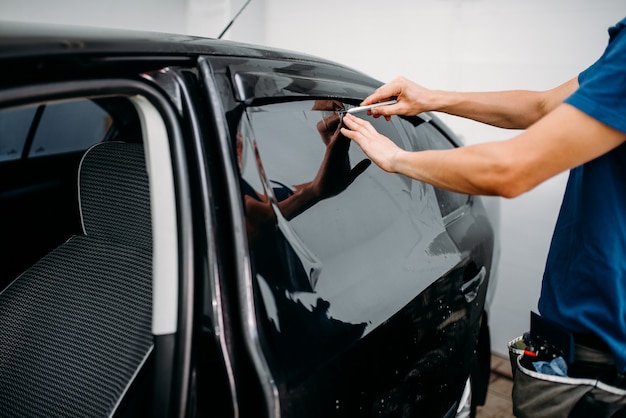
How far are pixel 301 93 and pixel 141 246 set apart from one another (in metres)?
0.54

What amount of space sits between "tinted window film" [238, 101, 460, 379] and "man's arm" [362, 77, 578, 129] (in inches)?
8.5

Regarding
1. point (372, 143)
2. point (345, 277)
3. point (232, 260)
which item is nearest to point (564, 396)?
point (345, 277)

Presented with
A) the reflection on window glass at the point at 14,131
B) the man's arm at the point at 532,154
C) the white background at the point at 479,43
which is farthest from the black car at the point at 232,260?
the white background at the point at 479,43

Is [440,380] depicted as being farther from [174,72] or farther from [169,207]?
[174,72]

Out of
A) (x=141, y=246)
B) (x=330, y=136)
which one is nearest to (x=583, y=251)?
(x=330, y=136)

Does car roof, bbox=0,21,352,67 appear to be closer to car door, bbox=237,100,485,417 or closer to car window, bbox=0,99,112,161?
car door, bbox=237,100,485,417

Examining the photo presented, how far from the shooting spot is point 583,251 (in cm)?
117

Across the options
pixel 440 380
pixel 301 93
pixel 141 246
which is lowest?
pixel 440 380

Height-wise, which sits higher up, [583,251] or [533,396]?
[583,251]

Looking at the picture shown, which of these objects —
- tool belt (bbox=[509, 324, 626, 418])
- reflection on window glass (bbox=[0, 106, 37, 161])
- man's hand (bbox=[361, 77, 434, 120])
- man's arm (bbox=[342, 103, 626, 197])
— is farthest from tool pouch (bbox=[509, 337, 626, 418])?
reflection on window glass (bbox=[0, 106, 37, 161])

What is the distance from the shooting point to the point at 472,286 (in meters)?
1.54

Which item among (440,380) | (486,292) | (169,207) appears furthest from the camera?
(486,292)

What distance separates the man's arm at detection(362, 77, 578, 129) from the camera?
1448 mm

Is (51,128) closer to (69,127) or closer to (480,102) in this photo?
(69,127)
